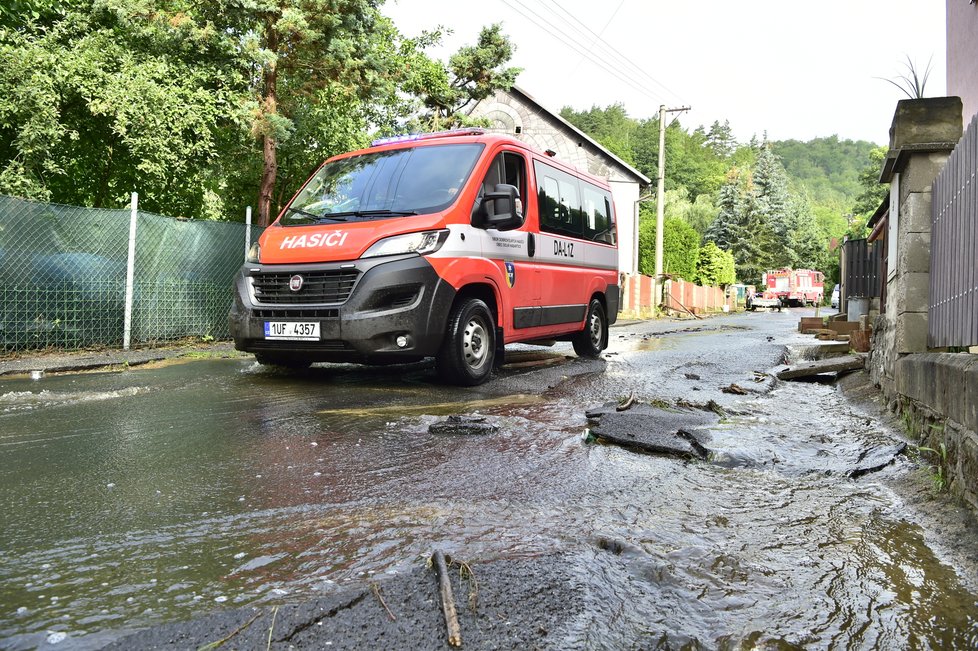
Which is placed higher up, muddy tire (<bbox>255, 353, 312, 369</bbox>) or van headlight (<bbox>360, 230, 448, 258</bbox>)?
van headlight (<bbox>360, 230, 448, 258</bbox>)

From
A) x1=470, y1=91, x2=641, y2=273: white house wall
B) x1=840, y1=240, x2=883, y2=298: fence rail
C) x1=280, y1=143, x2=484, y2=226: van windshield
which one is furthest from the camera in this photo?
x1=470, y1=91, x2=641, y2=273: white house wall

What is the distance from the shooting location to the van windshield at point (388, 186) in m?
6.64

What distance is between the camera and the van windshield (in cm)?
664

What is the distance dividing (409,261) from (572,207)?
350 centimetres

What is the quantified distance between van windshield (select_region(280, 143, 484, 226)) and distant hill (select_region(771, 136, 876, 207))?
15013cm

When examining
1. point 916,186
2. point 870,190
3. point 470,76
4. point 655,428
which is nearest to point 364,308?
point 655,428

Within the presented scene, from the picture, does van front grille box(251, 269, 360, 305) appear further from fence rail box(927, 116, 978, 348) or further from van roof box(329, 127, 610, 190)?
fence rail box(927, 116, 978, 348)

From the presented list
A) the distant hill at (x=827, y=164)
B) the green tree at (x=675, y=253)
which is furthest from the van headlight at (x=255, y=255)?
the distant hill at (x=827, y=164)

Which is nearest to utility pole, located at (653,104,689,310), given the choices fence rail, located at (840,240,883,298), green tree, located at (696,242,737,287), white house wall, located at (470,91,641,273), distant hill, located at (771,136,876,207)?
white house wall, located at (470,91,641,273)

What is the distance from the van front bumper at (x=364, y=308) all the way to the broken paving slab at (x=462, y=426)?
1512 mm

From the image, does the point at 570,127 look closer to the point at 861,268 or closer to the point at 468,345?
the point at 861,268

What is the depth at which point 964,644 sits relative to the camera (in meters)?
1.92

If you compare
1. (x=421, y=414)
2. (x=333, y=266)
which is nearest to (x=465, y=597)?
(x=421, y=414)

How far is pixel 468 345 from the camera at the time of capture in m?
6.76
